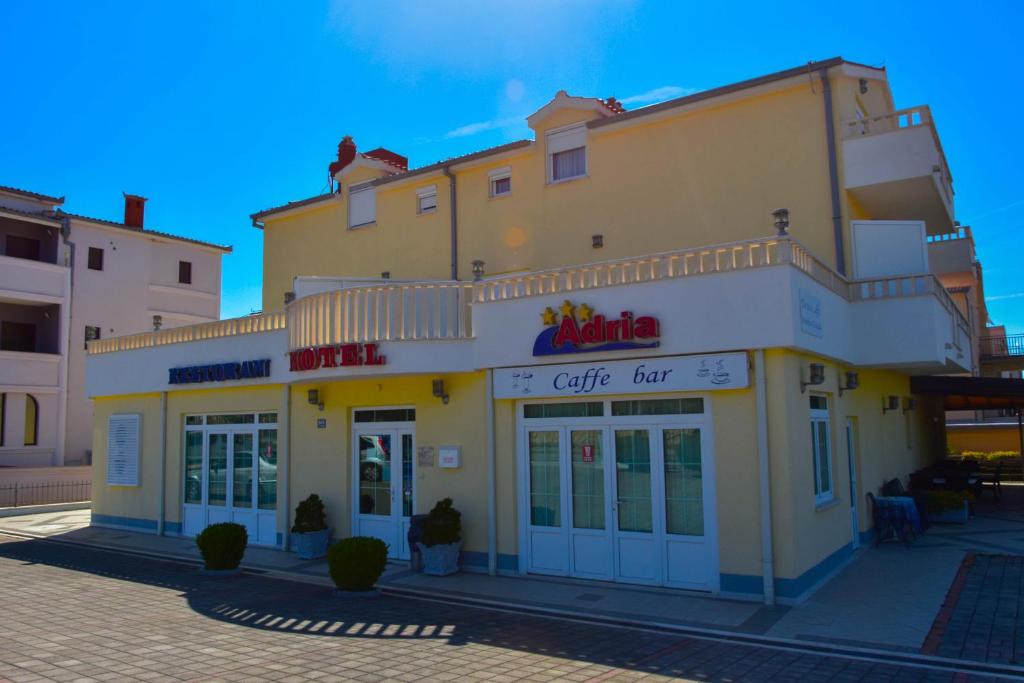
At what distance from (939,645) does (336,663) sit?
6.20m

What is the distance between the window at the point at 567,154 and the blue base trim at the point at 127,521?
39.6 feet

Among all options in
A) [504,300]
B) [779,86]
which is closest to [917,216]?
[779,86]

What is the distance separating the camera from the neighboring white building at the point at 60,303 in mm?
27938

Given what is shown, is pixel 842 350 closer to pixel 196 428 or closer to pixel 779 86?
pixel 779 86

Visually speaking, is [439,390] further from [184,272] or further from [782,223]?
[184,272]

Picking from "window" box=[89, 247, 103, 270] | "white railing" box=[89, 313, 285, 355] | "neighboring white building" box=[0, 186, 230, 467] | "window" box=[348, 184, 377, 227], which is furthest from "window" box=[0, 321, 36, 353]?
"window" box=[348, 184, 377, 227]

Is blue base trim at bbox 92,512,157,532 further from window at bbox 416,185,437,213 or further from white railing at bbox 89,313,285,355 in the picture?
window at bbox 416,185,437,213

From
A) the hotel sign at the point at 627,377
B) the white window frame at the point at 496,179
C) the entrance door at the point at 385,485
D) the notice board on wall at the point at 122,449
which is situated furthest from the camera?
the notice board on wall at the point at 122,449

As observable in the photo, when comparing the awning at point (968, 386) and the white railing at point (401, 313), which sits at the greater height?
Answer: the white railing at point (401, 313)

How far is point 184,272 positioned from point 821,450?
30.8 m

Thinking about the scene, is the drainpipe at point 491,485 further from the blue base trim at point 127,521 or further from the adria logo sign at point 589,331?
the blue base trim at point 127,521

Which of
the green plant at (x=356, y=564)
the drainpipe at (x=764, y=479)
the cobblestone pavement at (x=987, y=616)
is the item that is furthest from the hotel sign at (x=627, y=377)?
the cobblestone pavement at (x=987, y=616)

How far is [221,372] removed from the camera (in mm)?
15797

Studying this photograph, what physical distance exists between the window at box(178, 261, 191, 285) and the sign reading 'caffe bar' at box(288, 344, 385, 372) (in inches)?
950
